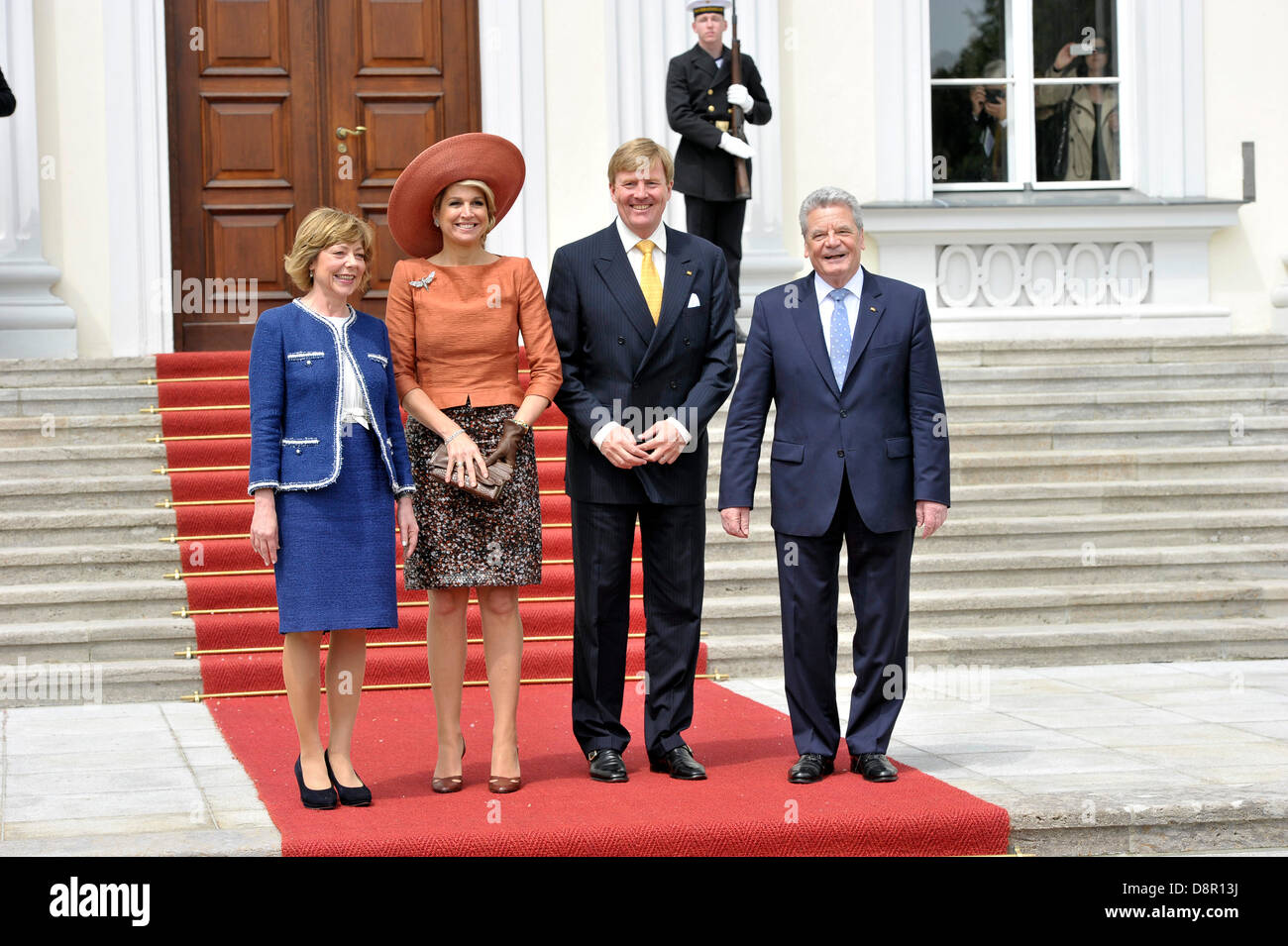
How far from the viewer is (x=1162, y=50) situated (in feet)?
34.6

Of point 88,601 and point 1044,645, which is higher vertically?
point 88,601

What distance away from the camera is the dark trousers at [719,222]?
29.5 feet

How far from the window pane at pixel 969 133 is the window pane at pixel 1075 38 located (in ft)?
1.23

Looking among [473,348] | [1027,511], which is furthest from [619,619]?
[1027,511]

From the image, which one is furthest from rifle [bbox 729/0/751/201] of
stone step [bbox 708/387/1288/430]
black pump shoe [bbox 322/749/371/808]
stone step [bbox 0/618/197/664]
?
black pump shoe [bbox 322/749/371/808]

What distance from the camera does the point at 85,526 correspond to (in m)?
7.51

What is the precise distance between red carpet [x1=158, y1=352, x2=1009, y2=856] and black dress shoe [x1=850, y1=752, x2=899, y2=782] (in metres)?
0.07

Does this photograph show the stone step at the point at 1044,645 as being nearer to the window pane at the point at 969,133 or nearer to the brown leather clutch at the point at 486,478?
the brown leather clutch at the point at 486,478

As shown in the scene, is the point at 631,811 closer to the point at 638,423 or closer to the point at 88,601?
the point at 638,423

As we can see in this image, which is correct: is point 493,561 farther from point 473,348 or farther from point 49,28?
point 49,28

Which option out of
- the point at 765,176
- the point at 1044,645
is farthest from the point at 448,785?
the point at 765,176

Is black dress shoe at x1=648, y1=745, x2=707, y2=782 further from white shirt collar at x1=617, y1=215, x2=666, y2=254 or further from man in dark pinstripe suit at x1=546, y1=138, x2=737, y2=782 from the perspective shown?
white shirt collar at x1=617, y1=215, x2=666, y2=254

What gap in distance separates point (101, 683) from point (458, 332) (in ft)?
9.01
